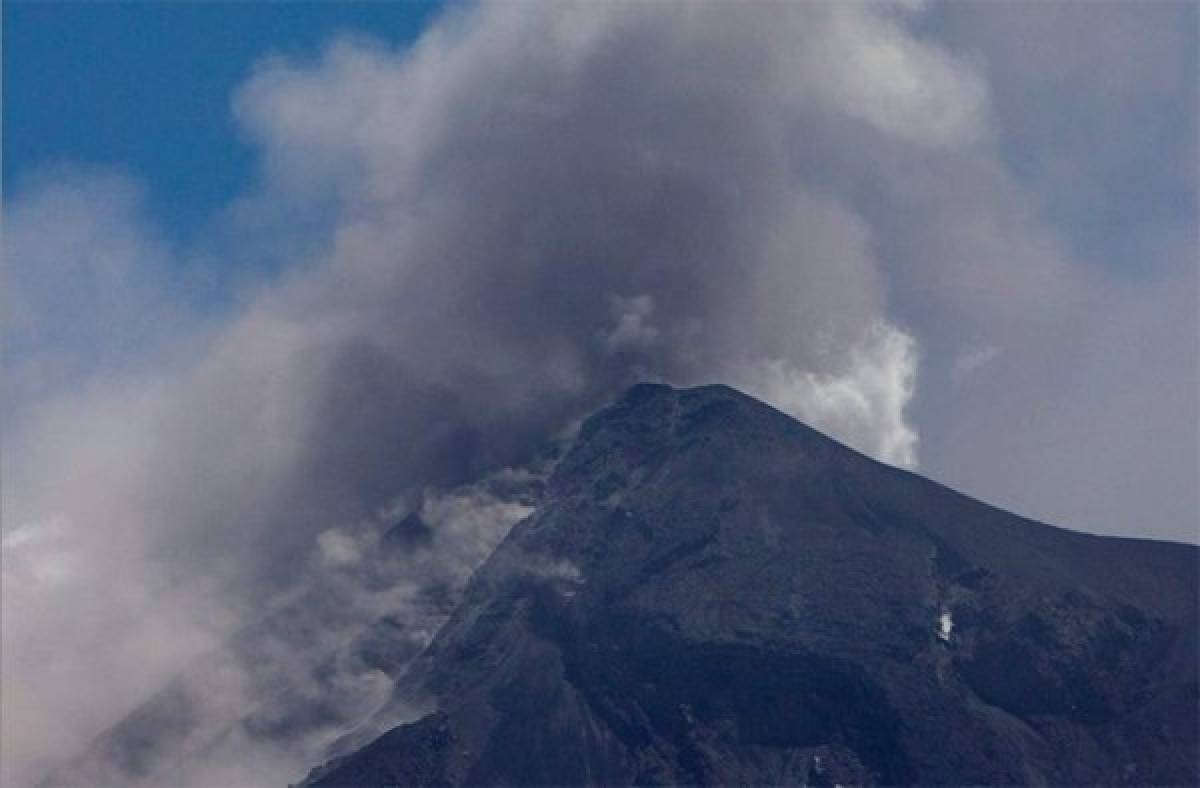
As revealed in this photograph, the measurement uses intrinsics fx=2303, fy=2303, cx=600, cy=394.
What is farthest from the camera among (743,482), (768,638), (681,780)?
(743,482)

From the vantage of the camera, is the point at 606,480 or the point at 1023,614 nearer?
the point at 1023,614

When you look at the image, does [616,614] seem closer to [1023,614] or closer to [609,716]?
[609,716]

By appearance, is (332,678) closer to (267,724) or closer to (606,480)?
(267,724)

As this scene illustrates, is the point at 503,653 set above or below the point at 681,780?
above

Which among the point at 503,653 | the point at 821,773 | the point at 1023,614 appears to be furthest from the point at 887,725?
the point at 503,653

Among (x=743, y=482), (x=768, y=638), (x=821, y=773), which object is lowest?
(x=821, y=773)

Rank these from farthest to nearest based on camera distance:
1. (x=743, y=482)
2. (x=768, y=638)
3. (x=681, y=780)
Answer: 1. (x=743, y=482)
2. (x=768, y=638)
3. (x=681, y=780)
